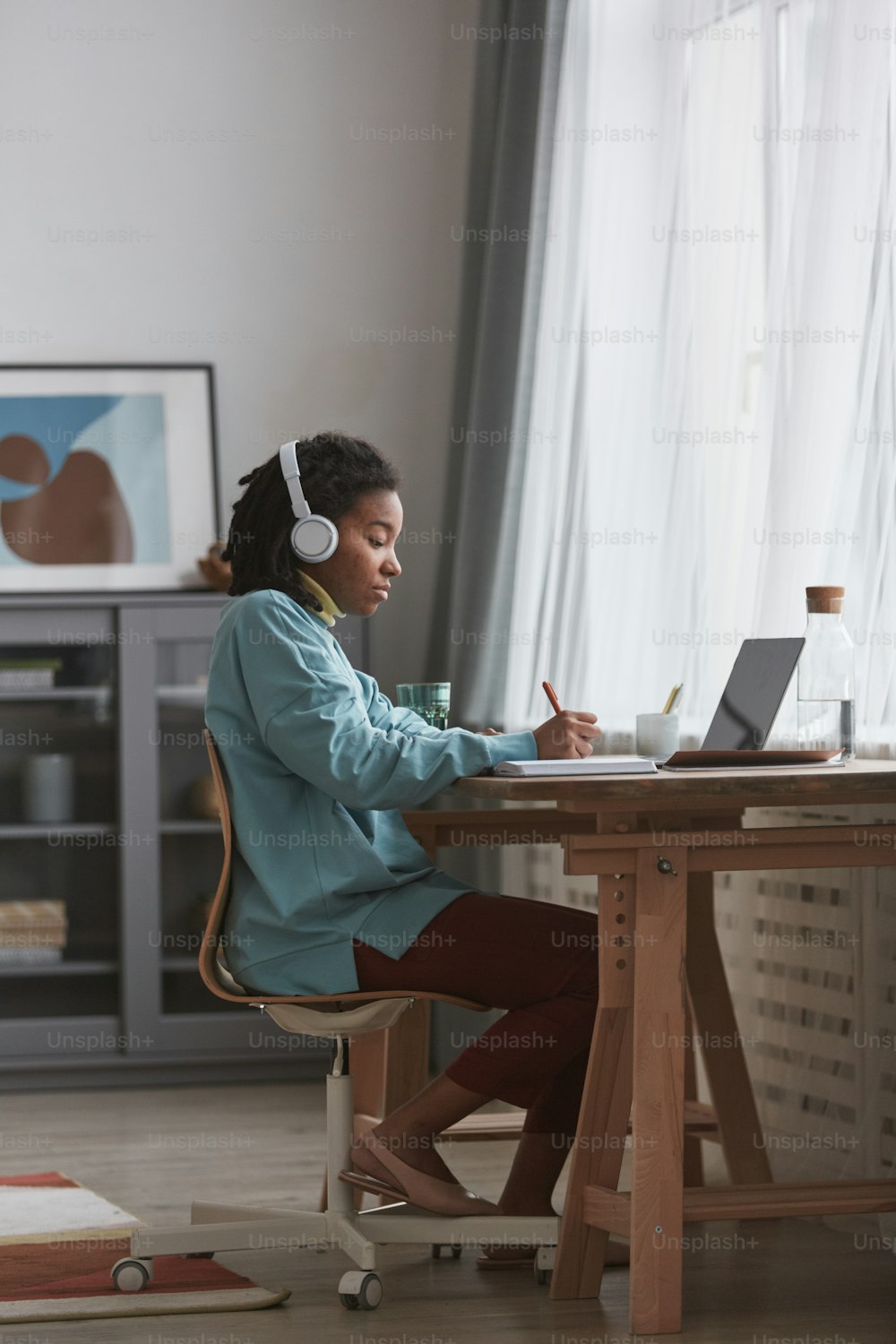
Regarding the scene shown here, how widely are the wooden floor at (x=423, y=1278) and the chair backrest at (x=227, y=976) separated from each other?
1.36 ft

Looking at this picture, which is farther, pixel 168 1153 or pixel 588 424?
pixel 588 424

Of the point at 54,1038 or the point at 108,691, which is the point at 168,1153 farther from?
the point at 108,691

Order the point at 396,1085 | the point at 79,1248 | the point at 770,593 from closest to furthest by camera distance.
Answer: the point at 79,1248
the point at 396,1085
the point at 770,593

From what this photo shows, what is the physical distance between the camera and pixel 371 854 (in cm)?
225

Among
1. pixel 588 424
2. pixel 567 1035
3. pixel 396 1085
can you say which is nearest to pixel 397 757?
pixel 567 1035

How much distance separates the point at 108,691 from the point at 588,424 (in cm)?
136

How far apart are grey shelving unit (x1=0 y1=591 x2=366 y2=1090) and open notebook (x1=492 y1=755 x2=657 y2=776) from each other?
198cm

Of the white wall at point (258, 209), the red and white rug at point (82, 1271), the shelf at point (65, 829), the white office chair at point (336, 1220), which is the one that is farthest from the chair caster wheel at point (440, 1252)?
the white wall at point (258, 209)

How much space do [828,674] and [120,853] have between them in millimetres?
2102

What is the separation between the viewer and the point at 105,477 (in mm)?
4227

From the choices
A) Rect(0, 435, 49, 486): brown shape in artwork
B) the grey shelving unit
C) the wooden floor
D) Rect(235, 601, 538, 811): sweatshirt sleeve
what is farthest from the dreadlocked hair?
Rect(0, 435, 49, 486): brown shape in artwork

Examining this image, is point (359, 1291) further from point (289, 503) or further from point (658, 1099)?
point (289, 503)

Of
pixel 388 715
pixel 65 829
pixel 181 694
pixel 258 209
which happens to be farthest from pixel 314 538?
pixel 258 209

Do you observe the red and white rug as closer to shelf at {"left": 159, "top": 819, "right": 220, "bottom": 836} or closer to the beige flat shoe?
the beige flat shoe
